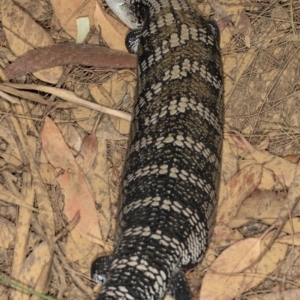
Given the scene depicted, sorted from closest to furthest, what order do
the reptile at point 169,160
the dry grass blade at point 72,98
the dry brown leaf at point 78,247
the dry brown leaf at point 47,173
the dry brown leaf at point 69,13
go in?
the reptile at point 169,160 < the dry brown leaf at point 78,247 < the dry brown leaf at point 47,173 < the dry grass blade at point 72,98 < the dry brown leaf at point 69,13

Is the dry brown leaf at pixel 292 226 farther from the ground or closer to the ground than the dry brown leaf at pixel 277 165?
closer to the ground

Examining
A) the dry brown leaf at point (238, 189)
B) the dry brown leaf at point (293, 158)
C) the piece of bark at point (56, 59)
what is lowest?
the dry brown leaf at point (238, 189)

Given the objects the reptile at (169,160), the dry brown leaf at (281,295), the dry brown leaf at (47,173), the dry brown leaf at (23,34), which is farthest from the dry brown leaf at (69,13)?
the dry brown leaf at (281,295)

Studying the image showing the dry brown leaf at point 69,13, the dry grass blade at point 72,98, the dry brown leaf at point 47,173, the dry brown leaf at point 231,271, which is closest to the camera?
the dry brown leaf at point 231,271

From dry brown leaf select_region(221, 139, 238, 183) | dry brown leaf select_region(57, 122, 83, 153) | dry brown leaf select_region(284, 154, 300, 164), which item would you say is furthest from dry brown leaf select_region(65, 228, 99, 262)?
dry brown leaf select_region(284, 154, 300, 164)

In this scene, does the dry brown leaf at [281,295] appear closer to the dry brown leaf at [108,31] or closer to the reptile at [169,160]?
the reptile at [169,160]

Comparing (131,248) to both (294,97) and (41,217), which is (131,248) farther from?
(294,97)

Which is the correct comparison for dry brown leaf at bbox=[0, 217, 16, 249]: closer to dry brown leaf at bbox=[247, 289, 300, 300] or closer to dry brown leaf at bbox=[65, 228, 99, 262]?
dry brown leaf at bbox=[65, 228, 99, 262]
